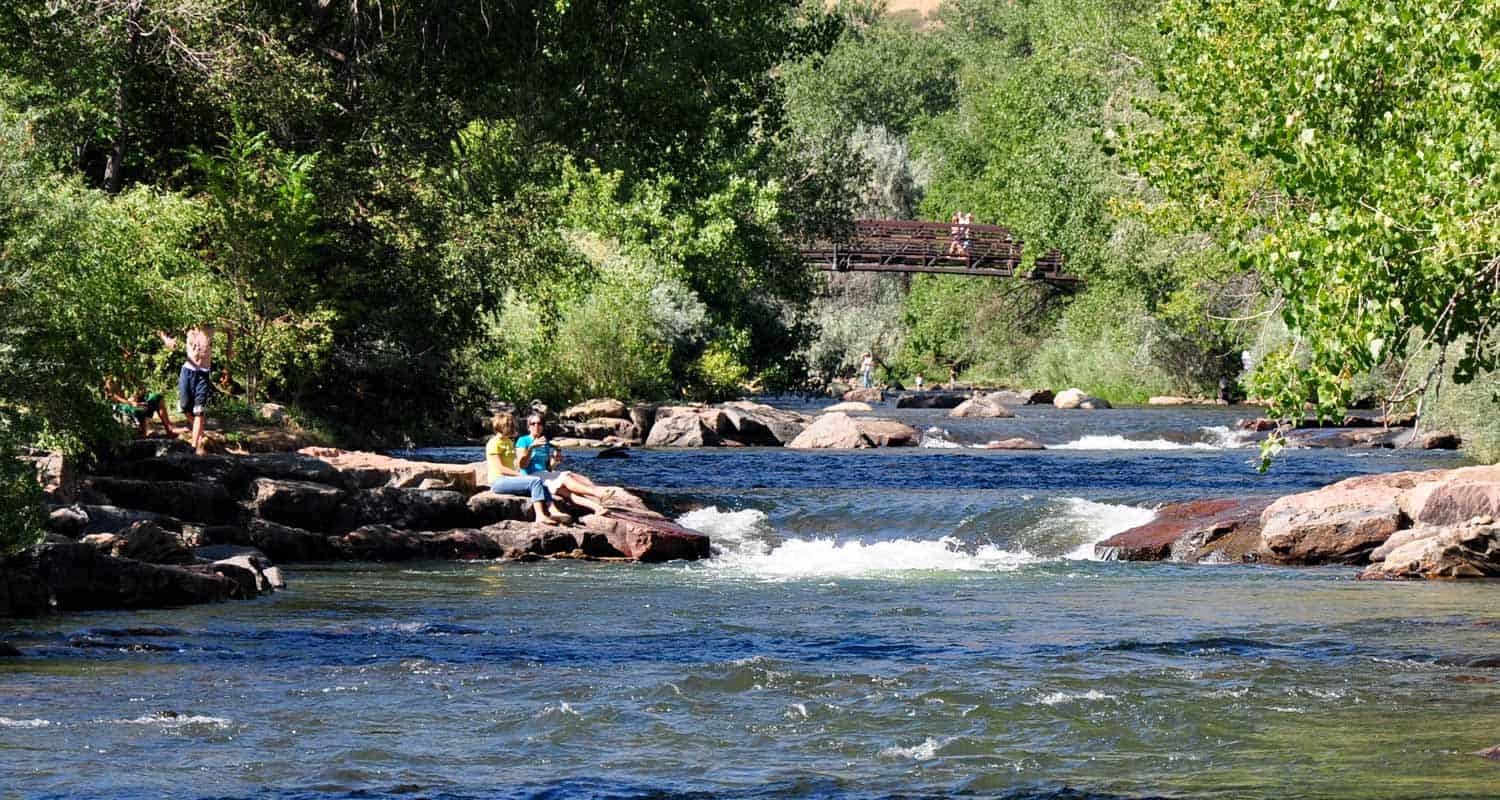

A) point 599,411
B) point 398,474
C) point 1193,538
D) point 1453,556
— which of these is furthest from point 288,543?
point 599,411

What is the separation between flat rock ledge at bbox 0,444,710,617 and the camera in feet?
52.5

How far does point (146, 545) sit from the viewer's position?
15.7 m

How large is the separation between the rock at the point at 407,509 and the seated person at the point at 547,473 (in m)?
0.92

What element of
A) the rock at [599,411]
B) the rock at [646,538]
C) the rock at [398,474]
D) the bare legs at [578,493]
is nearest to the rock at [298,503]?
the rock at [398,474]

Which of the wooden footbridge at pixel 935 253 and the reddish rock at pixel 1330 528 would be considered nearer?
the reddish rock at pixel 1330 528

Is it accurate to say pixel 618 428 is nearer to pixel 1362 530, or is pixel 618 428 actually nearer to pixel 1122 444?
pixel 1122 444

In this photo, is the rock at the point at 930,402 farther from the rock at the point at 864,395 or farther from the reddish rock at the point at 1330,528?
the reddish rock at the point at 1330,528

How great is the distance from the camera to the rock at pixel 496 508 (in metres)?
20.5

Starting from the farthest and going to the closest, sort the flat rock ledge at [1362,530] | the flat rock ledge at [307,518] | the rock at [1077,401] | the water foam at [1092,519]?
the rock at [1077,401] < the water foam at [1092,519] < the flat rock ledge at [1362,530] < the flat rock ledge at [307,518]

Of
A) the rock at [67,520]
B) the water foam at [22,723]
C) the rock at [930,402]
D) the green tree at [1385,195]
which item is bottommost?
the water foam at [22,723]

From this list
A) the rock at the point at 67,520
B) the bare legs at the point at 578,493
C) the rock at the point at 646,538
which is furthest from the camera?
the bare legs at the point at 578,493

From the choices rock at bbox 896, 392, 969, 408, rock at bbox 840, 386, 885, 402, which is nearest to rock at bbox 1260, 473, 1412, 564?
rock at bbox 896, 392, 969, 408

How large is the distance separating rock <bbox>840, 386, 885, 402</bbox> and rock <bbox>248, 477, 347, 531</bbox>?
4084 centimetres

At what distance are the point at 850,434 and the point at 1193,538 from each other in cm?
1669
